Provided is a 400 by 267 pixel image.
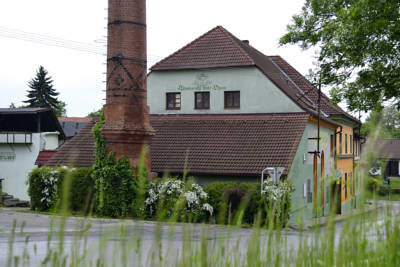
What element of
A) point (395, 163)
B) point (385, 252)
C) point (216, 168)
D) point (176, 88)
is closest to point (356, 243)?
point (385, 252)

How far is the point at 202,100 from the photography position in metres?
29.8

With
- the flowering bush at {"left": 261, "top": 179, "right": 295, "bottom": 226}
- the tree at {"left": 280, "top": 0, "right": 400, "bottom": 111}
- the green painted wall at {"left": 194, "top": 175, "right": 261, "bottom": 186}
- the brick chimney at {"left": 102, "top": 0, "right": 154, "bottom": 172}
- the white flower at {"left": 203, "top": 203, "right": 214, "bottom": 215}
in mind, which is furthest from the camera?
the green painted wall at {"left": 194, "top": 175, "right": 261, "bottom": 186}

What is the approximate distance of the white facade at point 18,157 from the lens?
3597 centimetres

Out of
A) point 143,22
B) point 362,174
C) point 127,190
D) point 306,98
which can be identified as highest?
point 143,22

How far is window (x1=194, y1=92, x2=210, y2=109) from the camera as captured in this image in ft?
97.5

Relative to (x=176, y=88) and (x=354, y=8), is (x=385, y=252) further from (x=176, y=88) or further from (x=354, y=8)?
(x=176, y=88)

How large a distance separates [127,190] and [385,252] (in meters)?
20.4

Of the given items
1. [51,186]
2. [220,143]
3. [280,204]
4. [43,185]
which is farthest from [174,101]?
[280,204]

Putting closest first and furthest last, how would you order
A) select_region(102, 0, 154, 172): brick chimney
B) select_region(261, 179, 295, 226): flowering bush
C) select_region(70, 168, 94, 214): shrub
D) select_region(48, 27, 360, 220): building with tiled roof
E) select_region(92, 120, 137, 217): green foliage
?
select_region(261, 179, 295, 226): flowering bush, select_region(92, 120, 137, 217): green foliage, select_region(102, 0, 154, 172): brick chimney, select_region(70, 168, 94, 214): shrub, select_region(48, 27, 360, 220): building with tiled roof

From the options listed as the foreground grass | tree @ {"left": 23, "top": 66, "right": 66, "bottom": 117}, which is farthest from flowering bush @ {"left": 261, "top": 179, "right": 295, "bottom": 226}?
tree @ {"left": 23, "top": 66, "right": 66, "bottom": 117}

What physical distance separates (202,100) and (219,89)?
3.78ft

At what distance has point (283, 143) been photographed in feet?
81.1

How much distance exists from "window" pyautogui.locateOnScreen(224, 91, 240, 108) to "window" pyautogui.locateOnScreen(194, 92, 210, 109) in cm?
106

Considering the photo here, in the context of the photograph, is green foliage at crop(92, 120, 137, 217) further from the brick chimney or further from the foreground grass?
the foreground grass
